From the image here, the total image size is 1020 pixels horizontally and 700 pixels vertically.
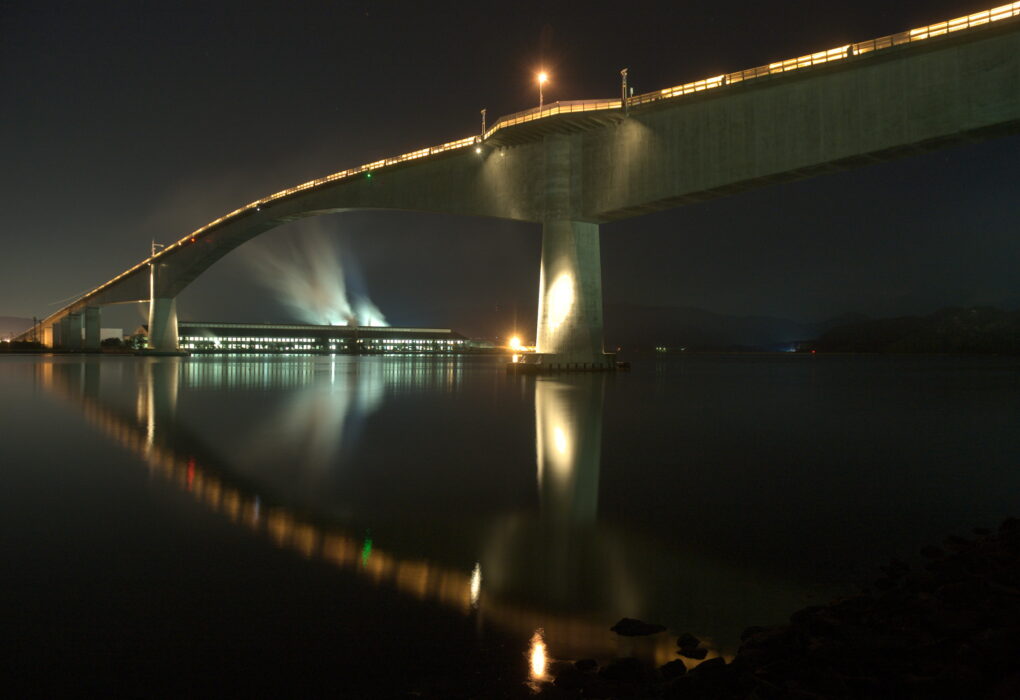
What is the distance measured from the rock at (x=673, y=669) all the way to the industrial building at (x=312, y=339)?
419ft

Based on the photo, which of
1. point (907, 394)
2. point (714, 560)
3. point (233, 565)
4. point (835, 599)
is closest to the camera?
point (835, 599)

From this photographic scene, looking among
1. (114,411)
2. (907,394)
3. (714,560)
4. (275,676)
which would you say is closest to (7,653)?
(275,676)

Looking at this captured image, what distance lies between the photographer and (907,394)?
2584 cm

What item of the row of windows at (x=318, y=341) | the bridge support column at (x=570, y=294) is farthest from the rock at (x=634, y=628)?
the row of windows at (x=318, y=341)

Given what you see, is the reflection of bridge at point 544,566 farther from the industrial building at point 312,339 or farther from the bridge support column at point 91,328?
the industrial building at point 312,339

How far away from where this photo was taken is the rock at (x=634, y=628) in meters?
3.68

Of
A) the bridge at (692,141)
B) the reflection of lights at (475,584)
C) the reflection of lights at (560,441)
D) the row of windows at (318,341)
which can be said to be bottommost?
the reflection of lights at (560,441)

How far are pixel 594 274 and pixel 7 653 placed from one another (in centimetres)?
3451

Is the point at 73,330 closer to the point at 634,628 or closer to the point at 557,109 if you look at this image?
the point at 557,109

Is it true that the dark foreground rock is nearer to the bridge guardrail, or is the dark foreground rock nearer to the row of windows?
the bridge guardrail

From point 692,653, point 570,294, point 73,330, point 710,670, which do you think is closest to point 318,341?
point 73,330

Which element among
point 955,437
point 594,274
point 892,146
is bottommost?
point 955,437

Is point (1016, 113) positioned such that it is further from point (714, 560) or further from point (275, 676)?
point (275, 676)

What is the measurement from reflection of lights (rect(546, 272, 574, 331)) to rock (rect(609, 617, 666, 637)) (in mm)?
32342
